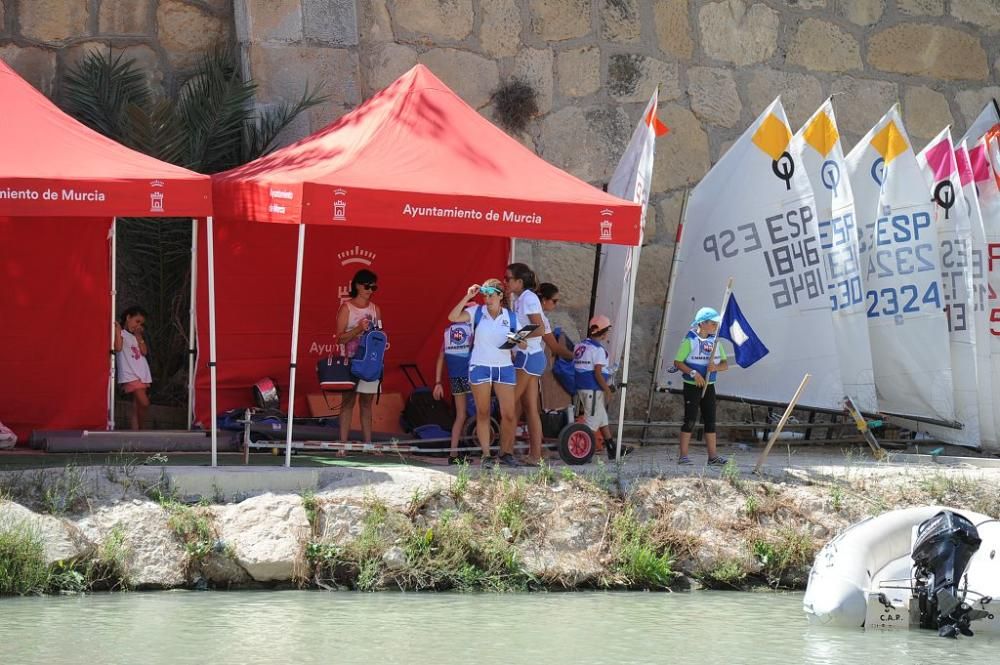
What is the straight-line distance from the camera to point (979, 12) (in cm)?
1531

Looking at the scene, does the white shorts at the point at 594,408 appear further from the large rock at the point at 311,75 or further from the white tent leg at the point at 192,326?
the large rock at the point at 311,75

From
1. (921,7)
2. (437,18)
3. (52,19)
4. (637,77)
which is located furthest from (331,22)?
(921,7)

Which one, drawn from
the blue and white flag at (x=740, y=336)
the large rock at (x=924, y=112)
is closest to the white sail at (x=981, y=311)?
the blue and white flag at (x=740, y=336)

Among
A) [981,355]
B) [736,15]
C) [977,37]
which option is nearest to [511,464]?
[981,355]

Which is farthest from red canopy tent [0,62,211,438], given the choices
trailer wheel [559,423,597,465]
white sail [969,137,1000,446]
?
white sail [969,137,1000,446]

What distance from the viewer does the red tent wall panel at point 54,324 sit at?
1116 centimetres

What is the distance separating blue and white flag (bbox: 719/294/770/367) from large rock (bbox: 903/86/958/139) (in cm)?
406

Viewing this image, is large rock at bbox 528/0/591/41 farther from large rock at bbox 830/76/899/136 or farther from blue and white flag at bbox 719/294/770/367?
blue and white flag at bbox 719/294/770/367

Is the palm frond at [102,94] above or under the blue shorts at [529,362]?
above

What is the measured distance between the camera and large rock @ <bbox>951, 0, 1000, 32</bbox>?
599 inches

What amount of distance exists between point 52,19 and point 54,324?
2.80 m

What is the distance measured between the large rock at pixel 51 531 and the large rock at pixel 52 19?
5.31 metres

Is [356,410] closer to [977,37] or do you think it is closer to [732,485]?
[732,485]

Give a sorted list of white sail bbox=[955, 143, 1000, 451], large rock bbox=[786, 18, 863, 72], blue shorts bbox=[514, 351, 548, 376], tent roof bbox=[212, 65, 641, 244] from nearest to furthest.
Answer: tent roof bbox=[212, 65, 641, 244] < blue shorts bbox=[514, 351, 548, 376] < white sail bbox=[955, 143, 1000, 451] < large rock bbox=[786, 18, 863, 72]
